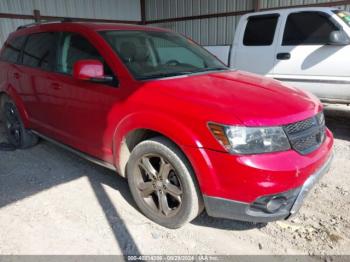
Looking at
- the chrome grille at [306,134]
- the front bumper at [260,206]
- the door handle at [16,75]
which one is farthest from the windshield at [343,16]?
the door handle at [16,75]

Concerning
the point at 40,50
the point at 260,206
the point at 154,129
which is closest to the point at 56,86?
the point at 40,50

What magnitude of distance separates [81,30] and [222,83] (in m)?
1.64

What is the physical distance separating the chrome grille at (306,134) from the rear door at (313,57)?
8.82 feet

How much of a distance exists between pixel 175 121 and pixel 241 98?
0.56 m

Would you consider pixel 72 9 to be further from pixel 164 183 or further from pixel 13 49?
pixel 164 183

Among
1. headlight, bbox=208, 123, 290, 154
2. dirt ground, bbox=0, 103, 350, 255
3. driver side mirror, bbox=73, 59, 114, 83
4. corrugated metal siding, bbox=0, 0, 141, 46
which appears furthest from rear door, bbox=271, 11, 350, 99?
corrugated metal siding, bbox=0, 0, 141, 46

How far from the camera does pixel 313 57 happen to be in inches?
209

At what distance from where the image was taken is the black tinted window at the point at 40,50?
3.91 metres

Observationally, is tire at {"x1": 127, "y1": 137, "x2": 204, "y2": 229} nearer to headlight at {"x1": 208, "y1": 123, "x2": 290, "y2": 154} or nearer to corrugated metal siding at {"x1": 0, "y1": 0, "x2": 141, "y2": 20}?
headlight at {"x1": 208, "y1": 123, "x2": 290, "y2": 154}

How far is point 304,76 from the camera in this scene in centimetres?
546

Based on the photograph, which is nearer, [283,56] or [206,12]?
[283,56]

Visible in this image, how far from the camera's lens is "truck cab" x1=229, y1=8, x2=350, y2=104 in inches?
201

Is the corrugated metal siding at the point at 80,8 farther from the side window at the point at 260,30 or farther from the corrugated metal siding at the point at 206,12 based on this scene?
the side window at the point at 260,30

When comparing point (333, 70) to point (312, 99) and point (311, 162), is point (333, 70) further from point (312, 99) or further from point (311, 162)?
point (311, 162)
